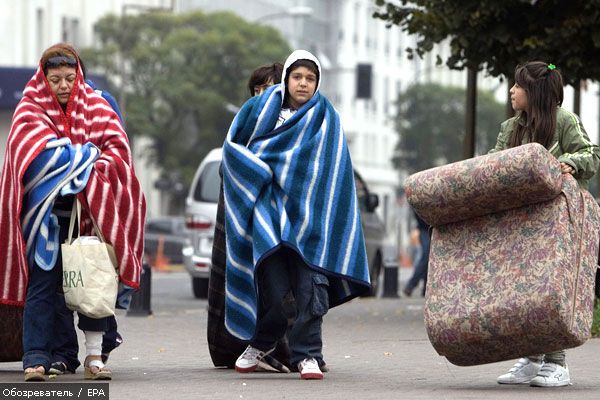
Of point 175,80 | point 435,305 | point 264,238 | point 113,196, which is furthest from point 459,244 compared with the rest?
point 175,80

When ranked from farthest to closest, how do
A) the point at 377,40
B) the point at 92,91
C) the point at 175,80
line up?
the point at 377,40 < the point at 175,80 < the point at 92,91

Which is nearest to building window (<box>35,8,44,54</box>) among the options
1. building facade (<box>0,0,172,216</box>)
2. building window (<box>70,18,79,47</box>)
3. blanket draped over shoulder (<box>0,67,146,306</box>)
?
building facade (<box>0,0,172,216</box>)

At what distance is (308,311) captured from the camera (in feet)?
33.1

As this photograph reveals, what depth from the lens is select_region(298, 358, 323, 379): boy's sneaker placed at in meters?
10.1

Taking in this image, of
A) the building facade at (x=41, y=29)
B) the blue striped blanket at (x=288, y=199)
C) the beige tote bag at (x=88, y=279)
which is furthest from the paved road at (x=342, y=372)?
the building facade at (x=41, y=29)

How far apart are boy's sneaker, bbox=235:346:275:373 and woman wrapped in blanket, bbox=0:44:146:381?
96cm

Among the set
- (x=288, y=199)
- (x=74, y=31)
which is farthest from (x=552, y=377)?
(x=74, y=31)

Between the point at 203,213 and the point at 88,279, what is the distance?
12.0 metres

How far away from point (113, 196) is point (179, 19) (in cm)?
5434

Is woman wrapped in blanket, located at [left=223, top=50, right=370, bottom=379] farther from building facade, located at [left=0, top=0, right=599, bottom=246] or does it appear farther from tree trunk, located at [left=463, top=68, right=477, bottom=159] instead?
building facade, located at [left=0, top=0, right=599, bottom=246]

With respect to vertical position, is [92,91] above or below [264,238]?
above

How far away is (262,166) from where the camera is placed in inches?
401

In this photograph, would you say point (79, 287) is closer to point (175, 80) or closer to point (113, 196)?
point (113, 196)

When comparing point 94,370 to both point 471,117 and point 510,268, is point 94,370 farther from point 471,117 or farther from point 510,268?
point 471,117
